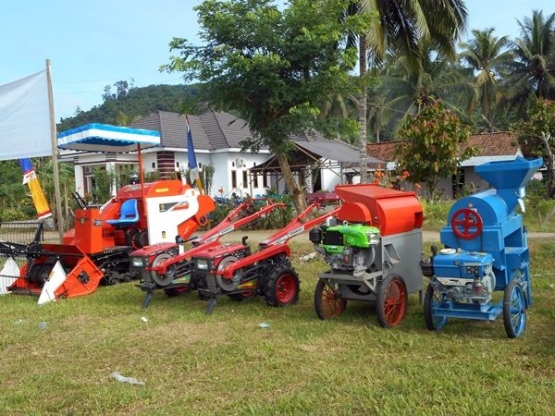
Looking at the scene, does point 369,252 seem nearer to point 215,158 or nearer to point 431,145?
point 431,145

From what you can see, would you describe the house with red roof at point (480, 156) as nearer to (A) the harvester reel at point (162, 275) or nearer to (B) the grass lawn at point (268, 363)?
(A) the harvester reel at point (162, 275)

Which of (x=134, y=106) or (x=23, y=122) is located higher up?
(x=134, y=106)

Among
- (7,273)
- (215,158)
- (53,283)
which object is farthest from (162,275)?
(215,158)

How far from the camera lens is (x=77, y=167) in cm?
2652

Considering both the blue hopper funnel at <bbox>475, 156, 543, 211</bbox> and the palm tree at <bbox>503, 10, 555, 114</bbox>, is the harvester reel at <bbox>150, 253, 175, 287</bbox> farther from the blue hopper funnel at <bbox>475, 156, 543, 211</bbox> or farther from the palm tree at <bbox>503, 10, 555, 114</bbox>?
the palm tree at <bbox>503, 10, 555, 114</bbox>

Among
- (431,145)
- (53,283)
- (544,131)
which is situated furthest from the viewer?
(544,131)

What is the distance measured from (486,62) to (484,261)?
37.0 metres

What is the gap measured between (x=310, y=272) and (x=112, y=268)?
10.3 feet

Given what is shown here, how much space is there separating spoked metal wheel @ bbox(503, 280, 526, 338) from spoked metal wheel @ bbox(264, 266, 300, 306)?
8.76 feet

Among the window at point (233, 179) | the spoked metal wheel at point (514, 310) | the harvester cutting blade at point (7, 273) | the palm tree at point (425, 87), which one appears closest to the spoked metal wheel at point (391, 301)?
the spoked metal wheel at point (514, 310)

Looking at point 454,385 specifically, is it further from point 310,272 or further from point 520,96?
point 520,96

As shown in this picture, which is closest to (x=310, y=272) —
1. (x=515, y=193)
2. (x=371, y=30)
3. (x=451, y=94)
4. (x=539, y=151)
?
(x=515, y=193)

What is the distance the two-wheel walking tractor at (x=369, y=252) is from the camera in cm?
580

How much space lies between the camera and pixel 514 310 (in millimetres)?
5348
